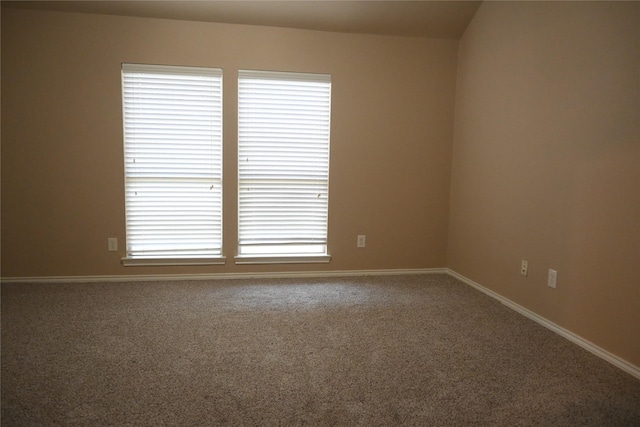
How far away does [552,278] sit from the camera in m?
2.61

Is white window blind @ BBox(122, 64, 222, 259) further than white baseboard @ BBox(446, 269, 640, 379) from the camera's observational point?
Yes

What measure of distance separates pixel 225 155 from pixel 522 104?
2557mm

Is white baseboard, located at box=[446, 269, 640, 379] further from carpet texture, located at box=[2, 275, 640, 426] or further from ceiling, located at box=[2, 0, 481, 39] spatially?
ceiling, located at box=[2, 0, 481, 39]

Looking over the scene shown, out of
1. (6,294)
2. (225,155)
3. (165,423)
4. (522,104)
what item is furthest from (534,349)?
(6,294)

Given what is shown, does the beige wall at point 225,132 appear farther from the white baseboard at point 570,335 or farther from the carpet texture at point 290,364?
the white baseboard at point 570,335

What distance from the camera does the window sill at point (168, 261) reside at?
11.5 feet

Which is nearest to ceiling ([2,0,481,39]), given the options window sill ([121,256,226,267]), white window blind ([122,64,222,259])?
white window blind ([122,64,222,259])

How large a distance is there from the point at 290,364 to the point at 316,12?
2.94 m

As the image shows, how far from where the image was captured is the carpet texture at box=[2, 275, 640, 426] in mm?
1650

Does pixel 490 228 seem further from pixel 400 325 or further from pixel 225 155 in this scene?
pixel 225 155

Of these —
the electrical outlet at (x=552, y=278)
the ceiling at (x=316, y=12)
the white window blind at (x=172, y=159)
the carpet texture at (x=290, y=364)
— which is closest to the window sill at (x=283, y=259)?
the white window blind at (x=172, y=159)

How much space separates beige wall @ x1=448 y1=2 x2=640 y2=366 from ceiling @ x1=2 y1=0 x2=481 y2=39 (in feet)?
1.05

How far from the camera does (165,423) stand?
61.4 inches

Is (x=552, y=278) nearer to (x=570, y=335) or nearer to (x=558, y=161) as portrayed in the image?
(x=570, y=335)
